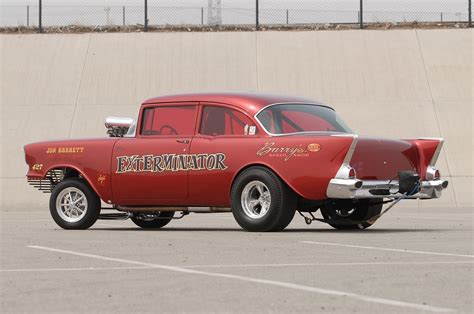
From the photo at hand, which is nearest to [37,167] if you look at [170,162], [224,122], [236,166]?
[170,162]

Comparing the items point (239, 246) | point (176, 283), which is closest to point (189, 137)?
point (239, 246)

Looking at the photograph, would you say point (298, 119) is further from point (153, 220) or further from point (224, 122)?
point (153, 220)

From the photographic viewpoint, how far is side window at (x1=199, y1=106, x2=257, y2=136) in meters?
14.5

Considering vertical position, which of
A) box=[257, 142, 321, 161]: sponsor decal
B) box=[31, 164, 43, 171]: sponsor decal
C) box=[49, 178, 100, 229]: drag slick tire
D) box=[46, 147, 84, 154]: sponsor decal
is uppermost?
box=[46, 147, 84, 154]: sponsor decal

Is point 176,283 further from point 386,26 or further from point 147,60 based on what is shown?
point 386,26

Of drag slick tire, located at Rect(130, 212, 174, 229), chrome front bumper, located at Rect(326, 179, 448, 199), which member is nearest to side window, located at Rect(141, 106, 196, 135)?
drag slick tire, located at Rect(130, 212, 174, 229)

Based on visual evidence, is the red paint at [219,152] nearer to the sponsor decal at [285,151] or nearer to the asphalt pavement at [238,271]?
the sponsor decal at [285,151]

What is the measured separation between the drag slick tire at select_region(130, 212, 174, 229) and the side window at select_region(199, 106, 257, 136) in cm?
188

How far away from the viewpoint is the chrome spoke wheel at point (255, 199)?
45.4ft

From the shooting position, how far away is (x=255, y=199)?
14.0 metres

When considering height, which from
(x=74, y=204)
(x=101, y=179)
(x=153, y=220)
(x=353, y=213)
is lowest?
(x=153, y=220)

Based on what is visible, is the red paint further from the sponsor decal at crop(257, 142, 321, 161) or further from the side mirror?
the side mirror

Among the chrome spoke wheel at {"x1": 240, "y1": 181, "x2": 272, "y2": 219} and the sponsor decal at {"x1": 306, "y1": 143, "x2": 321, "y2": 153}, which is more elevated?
the sponsor decal at {"x1": 306, "y1": 143, "x2": 321, "y2": 153}

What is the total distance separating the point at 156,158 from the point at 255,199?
1675 millimetres
